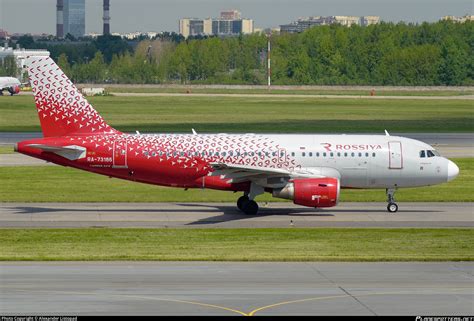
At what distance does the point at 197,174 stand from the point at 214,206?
3752mm

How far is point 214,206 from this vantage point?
5062 centimetres

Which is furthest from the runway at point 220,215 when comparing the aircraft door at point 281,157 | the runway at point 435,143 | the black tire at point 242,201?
the runway at point 435,143

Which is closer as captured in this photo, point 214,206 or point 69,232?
point 69,232

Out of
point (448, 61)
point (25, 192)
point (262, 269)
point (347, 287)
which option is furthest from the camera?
point (448, 61)

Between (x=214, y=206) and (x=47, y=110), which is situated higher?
(x=47, y=110)

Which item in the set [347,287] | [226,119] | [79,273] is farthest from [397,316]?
[226,119]

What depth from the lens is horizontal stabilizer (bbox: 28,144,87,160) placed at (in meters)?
46.3

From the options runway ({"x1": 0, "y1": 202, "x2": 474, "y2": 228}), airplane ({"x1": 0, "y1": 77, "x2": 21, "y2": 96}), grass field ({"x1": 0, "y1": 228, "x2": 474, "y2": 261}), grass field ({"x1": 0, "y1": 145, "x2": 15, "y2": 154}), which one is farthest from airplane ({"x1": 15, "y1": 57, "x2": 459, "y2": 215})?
airplane ({"x1": 0, "y1": 77, "x2": 21, "y2": 96})

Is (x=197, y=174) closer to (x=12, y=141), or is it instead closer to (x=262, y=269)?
(x=262, y=269)

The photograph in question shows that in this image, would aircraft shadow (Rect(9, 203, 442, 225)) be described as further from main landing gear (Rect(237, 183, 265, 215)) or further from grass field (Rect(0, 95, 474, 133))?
grass field (Rect(0, 95, 474, 133))

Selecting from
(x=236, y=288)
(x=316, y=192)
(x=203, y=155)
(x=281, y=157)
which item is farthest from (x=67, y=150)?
(x=236, y=288)

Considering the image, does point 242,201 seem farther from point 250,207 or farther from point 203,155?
point 203,155

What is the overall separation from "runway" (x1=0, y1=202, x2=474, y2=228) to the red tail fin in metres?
3.88

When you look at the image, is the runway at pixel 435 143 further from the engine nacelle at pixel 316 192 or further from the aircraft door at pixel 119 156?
the engine nacelle at pixel 316 192
